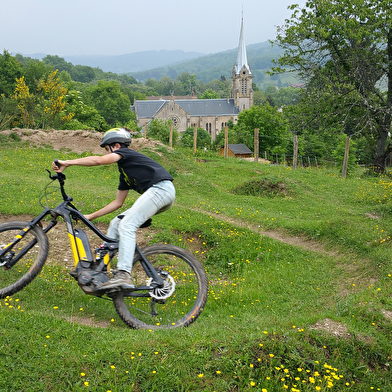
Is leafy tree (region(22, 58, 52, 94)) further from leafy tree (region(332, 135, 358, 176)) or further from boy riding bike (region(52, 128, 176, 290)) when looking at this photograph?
boy riding bike (region(52, 128, 176, 290))

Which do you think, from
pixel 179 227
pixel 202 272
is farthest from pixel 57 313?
pixel 179 227

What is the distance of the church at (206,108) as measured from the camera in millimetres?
112125

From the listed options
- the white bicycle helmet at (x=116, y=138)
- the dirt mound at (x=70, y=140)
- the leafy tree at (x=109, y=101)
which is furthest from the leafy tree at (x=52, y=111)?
the leafy tree at (x=109, y=101)

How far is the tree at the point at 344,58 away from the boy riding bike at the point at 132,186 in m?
21.5

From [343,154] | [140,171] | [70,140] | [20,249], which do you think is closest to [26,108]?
[70,140]

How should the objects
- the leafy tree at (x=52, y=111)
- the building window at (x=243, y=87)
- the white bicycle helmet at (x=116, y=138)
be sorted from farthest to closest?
1. the building window at (x=243, y=87)
2. the leafy tree at (x=52, y=111)
3. the white bicycle helmet at (x=116, y=138)

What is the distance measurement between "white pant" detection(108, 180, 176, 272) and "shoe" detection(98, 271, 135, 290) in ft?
0.24

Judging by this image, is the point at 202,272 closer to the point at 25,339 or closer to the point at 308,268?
the point at 25,339

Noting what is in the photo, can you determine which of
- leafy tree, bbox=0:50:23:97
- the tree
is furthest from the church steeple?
the tree

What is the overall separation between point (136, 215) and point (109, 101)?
106 m

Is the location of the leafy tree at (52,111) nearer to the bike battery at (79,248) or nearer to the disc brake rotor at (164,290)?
the bike battery at (79,248)

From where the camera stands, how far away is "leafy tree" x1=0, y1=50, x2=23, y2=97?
55.3 meters

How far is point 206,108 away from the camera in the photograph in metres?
121

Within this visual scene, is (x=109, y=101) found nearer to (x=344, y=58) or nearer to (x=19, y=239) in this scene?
(x=344, y=58)
